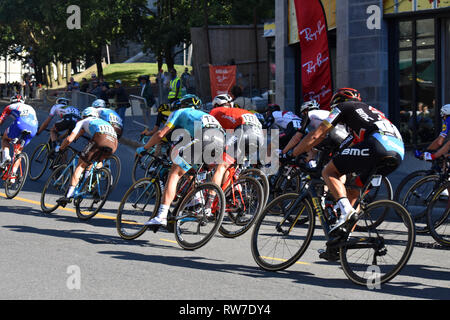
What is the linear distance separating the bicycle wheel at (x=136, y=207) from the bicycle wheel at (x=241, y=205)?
0.95 m

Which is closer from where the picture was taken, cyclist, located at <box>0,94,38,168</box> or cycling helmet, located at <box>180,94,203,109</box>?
cycling helmet, located at <box>180,94,203,109</box>

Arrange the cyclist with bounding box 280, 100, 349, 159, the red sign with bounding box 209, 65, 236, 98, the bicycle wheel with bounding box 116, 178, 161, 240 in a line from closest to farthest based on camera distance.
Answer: the bicycle wheel with bounding box 116, 178, 161, 240 → the cyclist with bounding box 280, 100, 349, 159 → the red sign with bounding box 209, 65, 236, 98

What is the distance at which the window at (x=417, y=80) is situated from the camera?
16.7 meters

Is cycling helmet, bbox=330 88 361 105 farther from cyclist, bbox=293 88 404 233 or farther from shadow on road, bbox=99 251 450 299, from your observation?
shadow on road, bbox=99 251 450 299

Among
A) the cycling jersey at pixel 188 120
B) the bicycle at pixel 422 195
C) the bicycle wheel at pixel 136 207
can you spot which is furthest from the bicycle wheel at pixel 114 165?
the bicycle at pixel 422 195

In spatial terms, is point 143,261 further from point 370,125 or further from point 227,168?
point 370,125

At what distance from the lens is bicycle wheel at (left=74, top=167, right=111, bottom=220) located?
10406 mm

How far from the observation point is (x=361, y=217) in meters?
6.72

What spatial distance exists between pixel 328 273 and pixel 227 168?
8.48 feet

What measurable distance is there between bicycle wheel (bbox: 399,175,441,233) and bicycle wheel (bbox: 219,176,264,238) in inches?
79.5

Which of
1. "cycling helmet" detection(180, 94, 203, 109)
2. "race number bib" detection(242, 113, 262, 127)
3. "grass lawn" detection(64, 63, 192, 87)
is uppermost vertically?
"grass lawn" detection(64, 63, 192, 87)

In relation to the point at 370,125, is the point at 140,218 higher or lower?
lower

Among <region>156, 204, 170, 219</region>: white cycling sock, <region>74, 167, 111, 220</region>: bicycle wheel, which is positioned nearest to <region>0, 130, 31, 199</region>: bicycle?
<region>74, 167, 111, 220</region>: bicycle wheel
